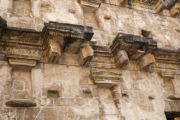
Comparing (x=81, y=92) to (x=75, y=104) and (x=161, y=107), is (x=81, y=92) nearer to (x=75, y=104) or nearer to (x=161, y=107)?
(x=75, y=104)

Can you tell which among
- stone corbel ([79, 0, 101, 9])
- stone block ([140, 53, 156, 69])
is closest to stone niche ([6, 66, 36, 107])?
stone corbel ([79, 0, 101, 9])

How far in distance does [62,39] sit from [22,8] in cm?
162

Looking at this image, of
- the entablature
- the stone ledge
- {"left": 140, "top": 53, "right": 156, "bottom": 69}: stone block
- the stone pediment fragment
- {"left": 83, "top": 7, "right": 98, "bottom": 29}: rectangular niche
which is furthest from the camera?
the entablature

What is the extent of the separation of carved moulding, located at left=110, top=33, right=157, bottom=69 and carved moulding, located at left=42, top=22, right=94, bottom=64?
784 millimetres

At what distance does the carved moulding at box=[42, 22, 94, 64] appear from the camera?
4.40 metres

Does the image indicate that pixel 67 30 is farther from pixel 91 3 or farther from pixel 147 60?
pixel 147 60

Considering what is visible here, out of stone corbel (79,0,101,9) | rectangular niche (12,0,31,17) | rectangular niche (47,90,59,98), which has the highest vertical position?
stone corbel (79,0,101,9)

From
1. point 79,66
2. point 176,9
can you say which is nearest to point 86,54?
point 79,66

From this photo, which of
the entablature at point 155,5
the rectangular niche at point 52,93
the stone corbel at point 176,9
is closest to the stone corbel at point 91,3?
the entablature at point 155,5

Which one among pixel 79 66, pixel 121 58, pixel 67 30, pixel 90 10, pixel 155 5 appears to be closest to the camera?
pixel 67 30

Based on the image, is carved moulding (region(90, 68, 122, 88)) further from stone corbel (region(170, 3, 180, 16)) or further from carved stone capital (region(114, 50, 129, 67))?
stone corbel (region(170, 3, 180, 16))

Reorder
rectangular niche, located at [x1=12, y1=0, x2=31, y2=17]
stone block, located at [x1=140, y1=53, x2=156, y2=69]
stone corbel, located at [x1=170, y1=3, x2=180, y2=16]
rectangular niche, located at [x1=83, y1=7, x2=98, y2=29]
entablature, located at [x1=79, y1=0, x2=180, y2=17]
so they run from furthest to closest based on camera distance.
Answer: stone corbel, located at [x1=170, y1=3, x2=180, y2=16]
entablature, located at [x1=79, y1=0, x2=180, y2=17]
rectangular niche, located at [x1=83, y1=7, x2=98, y2=29]
stone block, located at [x1=140, y1=53, x2=156, y2=69]
rectangular niche, located at [x1=12, y1=0, x2=31, y2=17]

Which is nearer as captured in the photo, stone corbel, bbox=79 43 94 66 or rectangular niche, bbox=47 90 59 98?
rectangular niche, bbox=47 90 59 98

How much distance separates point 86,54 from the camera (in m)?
4.77
